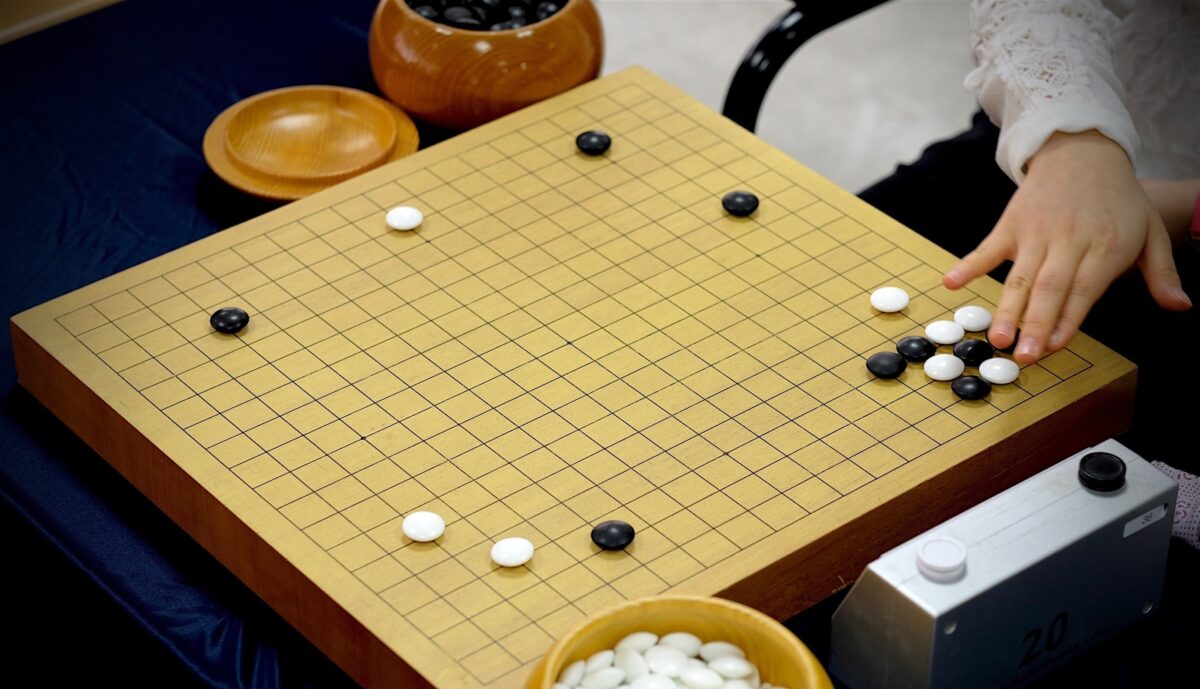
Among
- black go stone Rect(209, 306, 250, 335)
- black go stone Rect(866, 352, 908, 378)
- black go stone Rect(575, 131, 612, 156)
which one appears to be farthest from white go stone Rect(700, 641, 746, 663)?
black go stone Rect(575, 131, 612, 156)

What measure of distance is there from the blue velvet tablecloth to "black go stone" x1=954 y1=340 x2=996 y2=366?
0.24m

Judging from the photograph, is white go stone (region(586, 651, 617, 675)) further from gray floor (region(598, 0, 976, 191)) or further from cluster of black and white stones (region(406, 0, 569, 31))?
gray floor (region(598, 0, 976, 191))

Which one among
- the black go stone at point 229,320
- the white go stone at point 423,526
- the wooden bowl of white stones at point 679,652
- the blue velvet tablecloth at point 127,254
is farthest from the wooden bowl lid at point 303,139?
the wooden bowl of white stones at point 679,652

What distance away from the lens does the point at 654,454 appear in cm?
129

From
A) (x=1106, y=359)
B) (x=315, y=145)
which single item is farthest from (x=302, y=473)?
(x=1106, y=359)

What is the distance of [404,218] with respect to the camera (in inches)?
61.7

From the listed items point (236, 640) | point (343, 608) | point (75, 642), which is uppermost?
point (343, 608)

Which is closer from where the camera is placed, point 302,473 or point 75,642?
point 302,473

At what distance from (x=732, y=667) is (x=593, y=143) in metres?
0.80

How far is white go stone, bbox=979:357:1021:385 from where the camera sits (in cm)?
135

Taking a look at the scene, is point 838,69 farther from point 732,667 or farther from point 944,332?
point 732,667

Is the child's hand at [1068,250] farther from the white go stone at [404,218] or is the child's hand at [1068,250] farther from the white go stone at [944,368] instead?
the white go stone at [404,218]

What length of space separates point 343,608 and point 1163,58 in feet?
4.17

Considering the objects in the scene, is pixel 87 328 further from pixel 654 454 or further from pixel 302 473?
pixel 654 454
